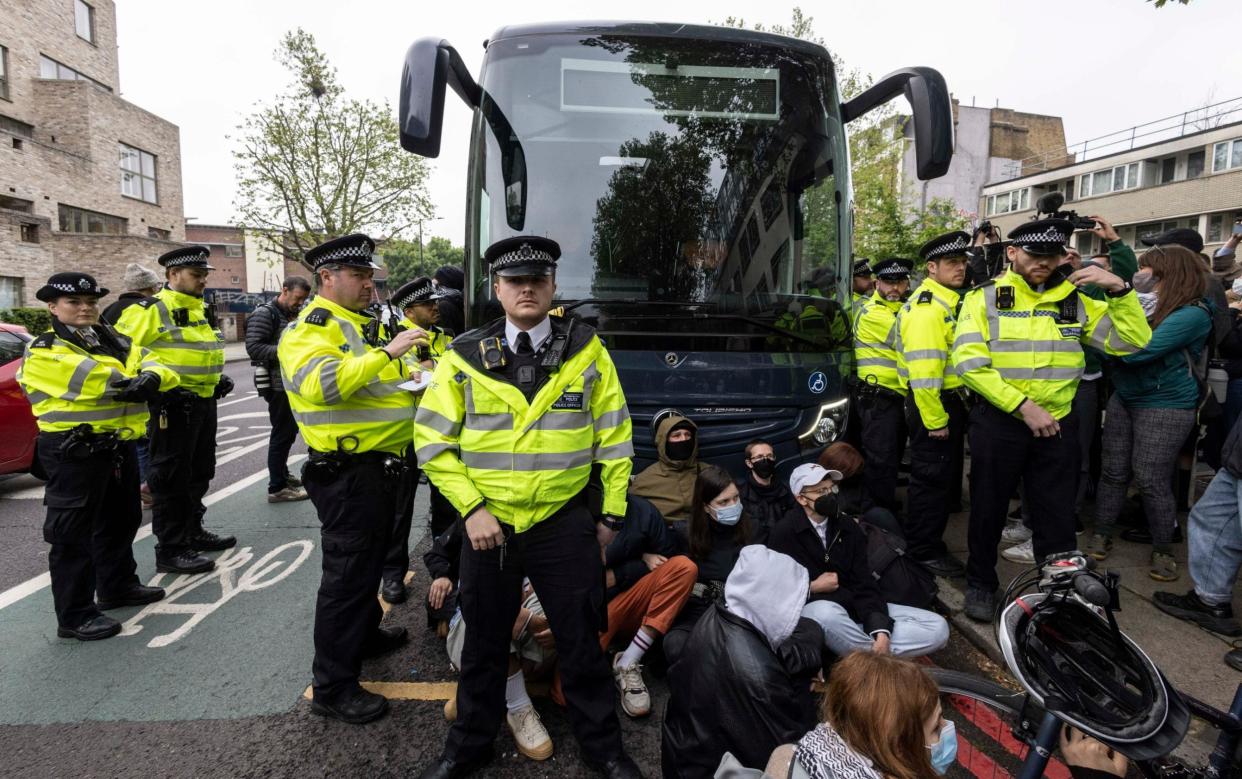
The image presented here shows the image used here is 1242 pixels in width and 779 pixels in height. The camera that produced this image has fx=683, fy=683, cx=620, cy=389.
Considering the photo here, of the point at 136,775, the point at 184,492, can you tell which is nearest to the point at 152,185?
the point at 184,492

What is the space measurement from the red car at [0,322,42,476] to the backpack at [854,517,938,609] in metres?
6.89

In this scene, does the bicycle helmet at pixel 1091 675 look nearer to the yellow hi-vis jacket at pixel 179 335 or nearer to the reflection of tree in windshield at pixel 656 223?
the reflection of tree in windshield at pixel 656 223

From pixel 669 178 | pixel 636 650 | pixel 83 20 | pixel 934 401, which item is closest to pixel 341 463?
pixel 636 650

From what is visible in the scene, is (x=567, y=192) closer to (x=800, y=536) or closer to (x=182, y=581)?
(x=800, y=536)

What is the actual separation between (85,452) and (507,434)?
8.85 ft

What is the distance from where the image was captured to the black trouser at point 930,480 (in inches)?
161

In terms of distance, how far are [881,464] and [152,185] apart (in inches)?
1274

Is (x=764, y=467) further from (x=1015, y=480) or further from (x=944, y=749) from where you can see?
(x=944, y=749)

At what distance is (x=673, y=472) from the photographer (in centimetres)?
360

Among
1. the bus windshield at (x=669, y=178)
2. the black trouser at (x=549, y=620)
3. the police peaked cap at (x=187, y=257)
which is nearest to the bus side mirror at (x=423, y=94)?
the bus windshield at (x=669, y=178)

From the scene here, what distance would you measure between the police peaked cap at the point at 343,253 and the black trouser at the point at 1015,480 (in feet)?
10.5

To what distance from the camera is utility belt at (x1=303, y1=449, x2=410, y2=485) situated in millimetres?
2883

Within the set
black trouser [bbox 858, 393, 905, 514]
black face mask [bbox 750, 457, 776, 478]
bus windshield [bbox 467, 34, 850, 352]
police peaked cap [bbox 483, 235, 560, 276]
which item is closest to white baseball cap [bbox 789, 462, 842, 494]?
black face mask [bbox 750, 457, 776, 478]

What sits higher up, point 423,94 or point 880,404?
point 423,94
